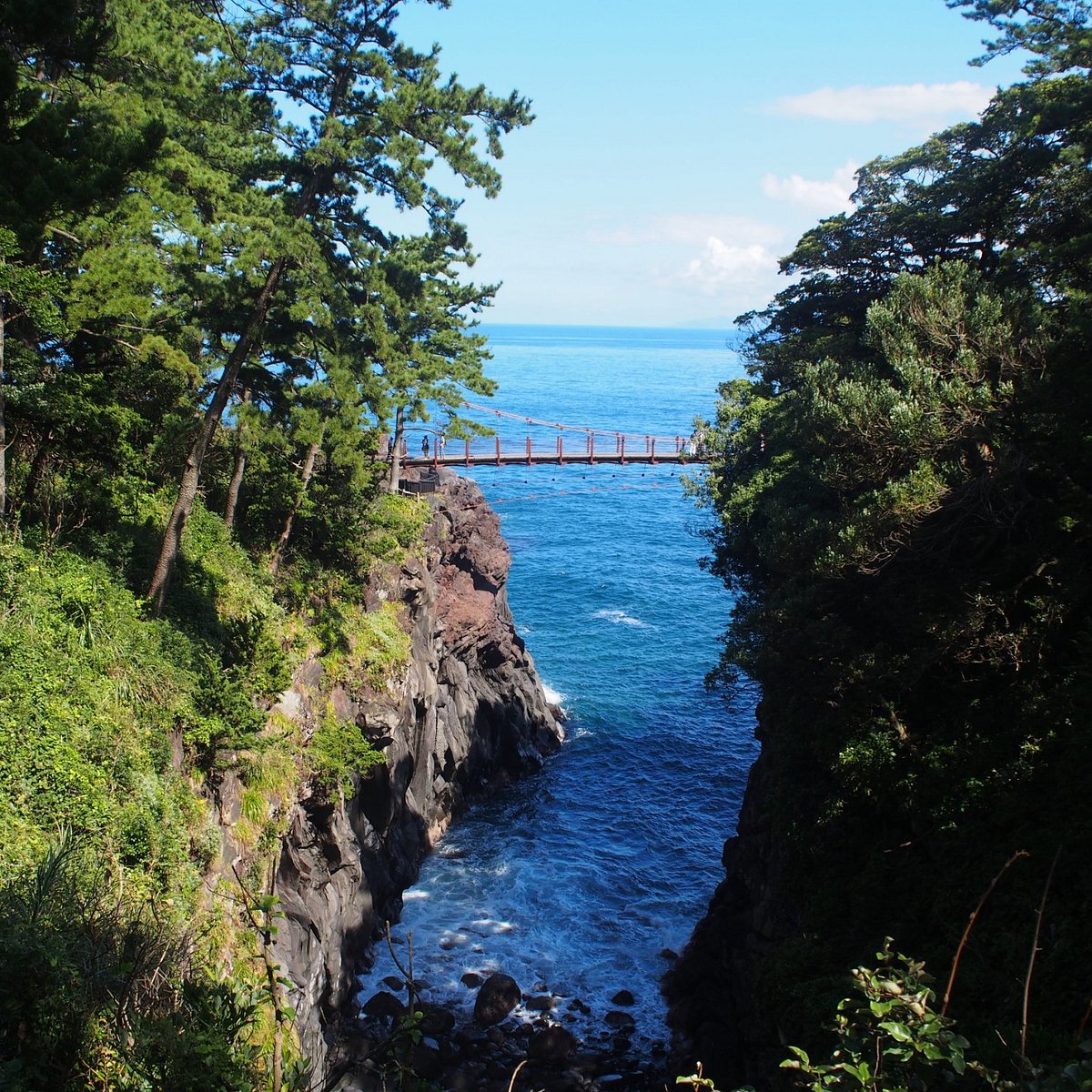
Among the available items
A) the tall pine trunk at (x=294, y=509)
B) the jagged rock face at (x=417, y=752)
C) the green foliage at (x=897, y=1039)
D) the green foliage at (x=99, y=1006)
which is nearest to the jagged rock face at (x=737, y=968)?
the jagged rock face at (x=417, y=752)

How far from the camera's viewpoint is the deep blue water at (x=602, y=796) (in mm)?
22438

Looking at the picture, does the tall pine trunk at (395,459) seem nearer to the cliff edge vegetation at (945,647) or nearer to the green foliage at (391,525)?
the green foliage at (391,525)

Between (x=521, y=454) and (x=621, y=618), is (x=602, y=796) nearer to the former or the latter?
(x=621, y=618)

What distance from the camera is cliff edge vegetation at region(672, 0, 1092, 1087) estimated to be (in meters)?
11.7

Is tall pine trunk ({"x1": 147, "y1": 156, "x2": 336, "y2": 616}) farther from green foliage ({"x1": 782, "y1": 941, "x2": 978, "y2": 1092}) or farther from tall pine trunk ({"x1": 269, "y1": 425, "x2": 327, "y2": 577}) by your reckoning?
green foliage ({"x1": 782, "y1": 941, "x2": 978, "y2": 1092})

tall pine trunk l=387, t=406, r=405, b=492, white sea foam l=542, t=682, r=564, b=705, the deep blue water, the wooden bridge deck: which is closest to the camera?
the deep blue water

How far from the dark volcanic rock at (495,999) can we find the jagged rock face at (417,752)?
9.82 feet

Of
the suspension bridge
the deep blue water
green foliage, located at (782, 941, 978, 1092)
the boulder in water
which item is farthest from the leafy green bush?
green foliage, located at (782, 941, 978, 1092)

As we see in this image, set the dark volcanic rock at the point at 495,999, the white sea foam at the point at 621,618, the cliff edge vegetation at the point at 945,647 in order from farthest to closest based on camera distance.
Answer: the white sea foam at the point at 621,618 < the dark volcanic rock at the point at 495,999 < the cliff edge vegetation at the point at 945,647

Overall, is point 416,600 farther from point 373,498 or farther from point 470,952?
point 470,952

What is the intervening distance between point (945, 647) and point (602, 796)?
19504 mm

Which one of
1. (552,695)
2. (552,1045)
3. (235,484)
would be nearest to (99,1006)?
(552,1045)

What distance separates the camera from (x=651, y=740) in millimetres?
34688

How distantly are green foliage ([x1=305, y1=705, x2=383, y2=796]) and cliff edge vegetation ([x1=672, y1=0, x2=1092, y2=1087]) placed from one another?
28.9 feet
